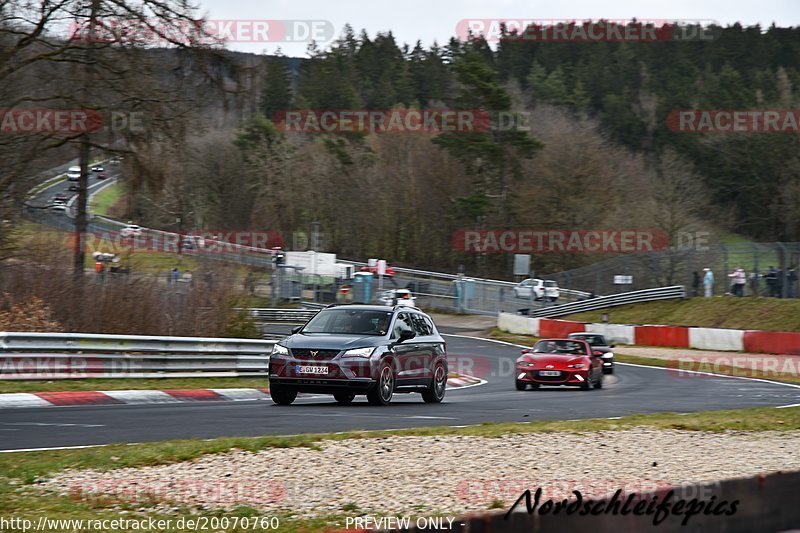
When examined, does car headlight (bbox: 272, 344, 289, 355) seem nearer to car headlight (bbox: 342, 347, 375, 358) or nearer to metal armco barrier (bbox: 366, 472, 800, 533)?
car headlight (bbox: 342, 347, 375, 358)

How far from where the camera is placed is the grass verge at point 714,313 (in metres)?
43.5

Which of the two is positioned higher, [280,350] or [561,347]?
[280,350]

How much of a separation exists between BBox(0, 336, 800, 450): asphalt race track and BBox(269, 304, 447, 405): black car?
35 centimetres

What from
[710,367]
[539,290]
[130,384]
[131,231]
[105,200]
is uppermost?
[105,200]

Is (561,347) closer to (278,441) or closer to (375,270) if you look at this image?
(278,441)

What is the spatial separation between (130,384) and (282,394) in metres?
4.37

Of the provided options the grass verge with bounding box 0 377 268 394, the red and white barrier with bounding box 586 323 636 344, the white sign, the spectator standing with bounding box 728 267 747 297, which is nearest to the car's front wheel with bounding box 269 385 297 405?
the grass verge with bounding box 0 377 268 394

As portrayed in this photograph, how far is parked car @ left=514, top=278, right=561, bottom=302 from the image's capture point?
60.8m

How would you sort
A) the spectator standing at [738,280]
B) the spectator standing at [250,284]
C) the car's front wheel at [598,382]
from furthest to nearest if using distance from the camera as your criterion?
the spectator standing at [738,280] → the spectator standing at [250,284] → the car's front wheel at [598,382]

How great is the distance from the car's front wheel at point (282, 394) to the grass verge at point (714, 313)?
97.8ft

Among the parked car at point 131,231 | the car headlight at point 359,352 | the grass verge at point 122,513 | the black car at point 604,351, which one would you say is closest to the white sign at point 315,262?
the parked car at point 131,231

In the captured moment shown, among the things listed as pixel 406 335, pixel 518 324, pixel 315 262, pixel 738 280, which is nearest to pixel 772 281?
pixel 738 280

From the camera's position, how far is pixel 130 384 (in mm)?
20281

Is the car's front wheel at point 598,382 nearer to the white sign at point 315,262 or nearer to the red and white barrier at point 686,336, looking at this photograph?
the red and white barrier at point 686,336
